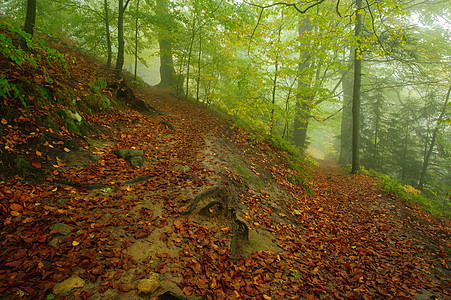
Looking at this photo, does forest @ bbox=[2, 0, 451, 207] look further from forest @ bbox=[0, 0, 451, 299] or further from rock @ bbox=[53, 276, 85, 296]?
rock @ bbox=[53, 276, 85, 296]

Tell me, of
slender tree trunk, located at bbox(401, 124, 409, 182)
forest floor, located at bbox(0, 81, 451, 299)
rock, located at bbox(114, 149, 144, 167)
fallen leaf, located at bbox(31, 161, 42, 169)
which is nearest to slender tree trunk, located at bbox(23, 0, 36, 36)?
forest floor, located at bbox(0, 81, 451, 299)

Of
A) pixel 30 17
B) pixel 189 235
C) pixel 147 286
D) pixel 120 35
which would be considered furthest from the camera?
pixel 120 35

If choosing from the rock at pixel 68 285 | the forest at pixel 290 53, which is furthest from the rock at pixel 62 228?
the forest at pixel 290 53

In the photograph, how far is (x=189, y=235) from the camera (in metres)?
3.00

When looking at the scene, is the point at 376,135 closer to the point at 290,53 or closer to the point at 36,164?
the point at 290,53

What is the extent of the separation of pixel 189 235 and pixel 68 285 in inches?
56.9

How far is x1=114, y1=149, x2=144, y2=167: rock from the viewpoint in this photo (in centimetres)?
463

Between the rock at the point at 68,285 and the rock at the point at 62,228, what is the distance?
66cm

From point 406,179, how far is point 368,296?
1684 centimetres

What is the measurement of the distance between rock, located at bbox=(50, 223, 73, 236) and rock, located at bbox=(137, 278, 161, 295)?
1151 mm

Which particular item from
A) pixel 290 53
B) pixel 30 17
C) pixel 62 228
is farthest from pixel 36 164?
pixel 290 53

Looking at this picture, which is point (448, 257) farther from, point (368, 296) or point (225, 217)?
point (225, 217)

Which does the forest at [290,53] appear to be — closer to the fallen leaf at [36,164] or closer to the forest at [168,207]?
the forest at [168,207]

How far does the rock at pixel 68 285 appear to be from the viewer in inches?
73.1
